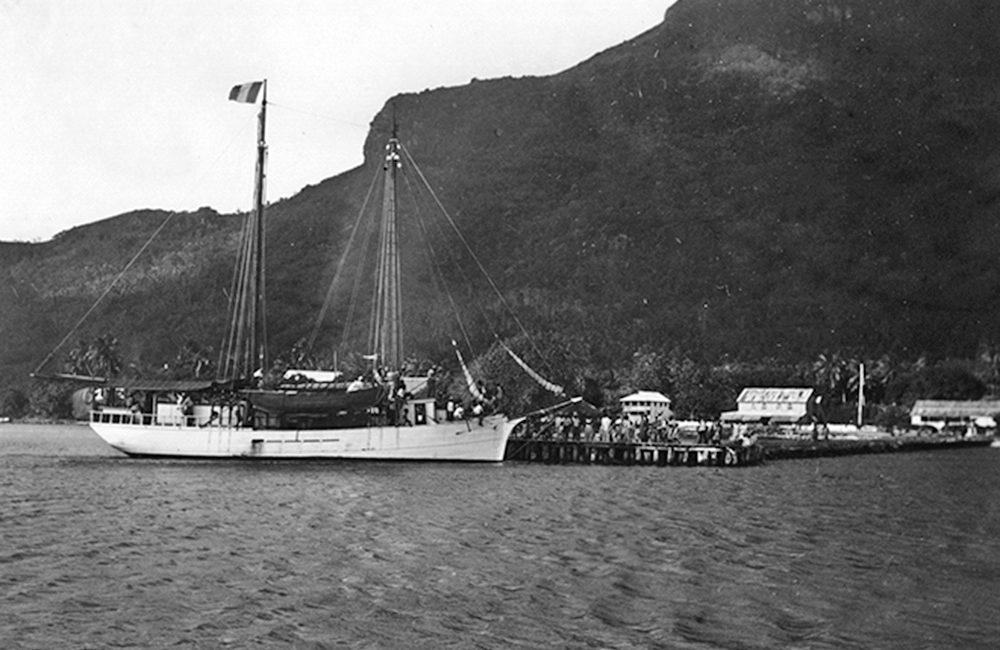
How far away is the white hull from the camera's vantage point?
67.4m

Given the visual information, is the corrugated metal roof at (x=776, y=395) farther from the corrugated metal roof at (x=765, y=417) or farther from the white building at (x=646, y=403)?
the white building at (x=646, y=403)

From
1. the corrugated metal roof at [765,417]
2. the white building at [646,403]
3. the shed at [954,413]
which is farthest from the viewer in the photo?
the shed at [954,413]

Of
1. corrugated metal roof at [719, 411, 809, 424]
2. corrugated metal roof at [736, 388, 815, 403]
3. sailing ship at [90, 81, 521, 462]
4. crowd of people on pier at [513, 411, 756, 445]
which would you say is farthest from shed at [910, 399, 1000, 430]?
sailing ship at [90, 81, 521, 462]

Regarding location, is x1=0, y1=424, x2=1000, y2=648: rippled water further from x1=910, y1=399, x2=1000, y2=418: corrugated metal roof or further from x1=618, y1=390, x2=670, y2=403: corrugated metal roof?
x1=910, y1=399, x2=1000, y2=418: corrugated metal roof

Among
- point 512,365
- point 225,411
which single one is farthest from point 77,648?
point 512,365

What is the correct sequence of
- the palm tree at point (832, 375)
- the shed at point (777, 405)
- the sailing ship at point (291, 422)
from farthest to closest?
the palm tree at point (832, 375) → the shed at point (777, 405) → the sailing ship at point (291, 422)

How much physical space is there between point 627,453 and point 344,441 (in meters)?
16.9

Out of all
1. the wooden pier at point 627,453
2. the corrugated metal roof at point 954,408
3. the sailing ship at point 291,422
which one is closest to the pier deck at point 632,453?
the wooden pier at point 627,453

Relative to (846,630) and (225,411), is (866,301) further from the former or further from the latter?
(846,630)

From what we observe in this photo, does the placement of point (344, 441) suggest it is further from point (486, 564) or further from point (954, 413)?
point (954, 413)

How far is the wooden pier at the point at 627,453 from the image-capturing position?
2835 inches

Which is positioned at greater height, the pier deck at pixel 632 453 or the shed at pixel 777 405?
the shed at pixel 777 405

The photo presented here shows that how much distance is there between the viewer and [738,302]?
630 ft

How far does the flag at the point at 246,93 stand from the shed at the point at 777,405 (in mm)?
84935
